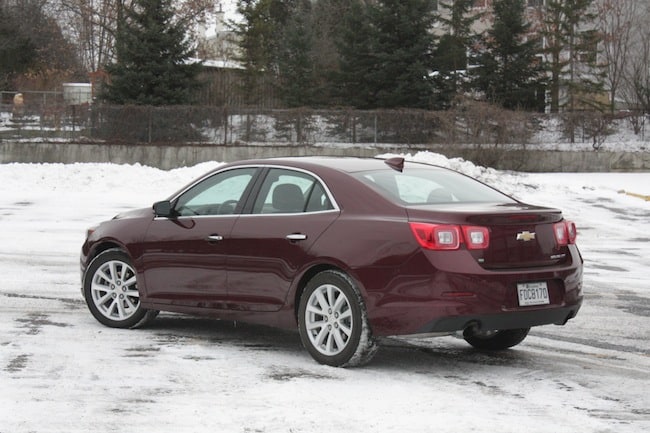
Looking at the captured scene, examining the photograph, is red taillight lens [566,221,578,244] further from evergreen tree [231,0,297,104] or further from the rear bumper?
evergreen tree [231,0,297,104]

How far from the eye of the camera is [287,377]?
7227 mm

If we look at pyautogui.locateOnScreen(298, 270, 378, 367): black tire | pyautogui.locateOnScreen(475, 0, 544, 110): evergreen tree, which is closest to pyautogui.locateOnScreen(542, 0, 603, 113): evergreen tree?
pyautogui.locateOnScreen(475, 0, 544, 110): evergreen tree

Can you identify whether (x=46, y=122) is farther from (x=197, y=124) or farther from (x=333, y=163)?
(x=333, y=163)

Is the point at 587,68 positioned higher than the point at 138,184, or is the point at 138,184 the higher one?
A: the point at 587,68

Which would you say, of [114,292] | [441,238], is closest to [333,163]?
[441,238]

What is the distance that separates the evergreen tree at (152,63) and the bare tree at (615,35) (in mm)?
18211

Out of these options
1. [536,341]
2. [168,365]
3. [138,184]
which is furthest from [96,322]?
[138,184]

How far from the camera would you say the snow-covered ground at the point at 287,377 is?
239 inches

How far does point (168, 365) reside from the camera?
760 centimetres

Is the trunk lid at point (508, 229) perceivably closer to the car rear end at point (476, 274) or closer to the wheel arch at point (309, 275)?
the car rear end at point (476, 274)

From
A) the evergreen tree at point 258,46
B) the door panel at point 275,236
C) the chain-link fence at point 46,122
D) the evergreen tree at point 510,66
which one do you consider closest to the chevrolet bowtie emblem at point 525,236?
the door panel at point 275,236

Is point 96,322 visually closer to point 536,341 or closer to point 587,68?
point 536,341

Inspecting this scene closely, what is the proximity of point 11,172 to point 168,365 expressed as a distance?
22899mm

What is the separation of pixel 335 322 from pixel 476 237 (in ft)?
3.90
